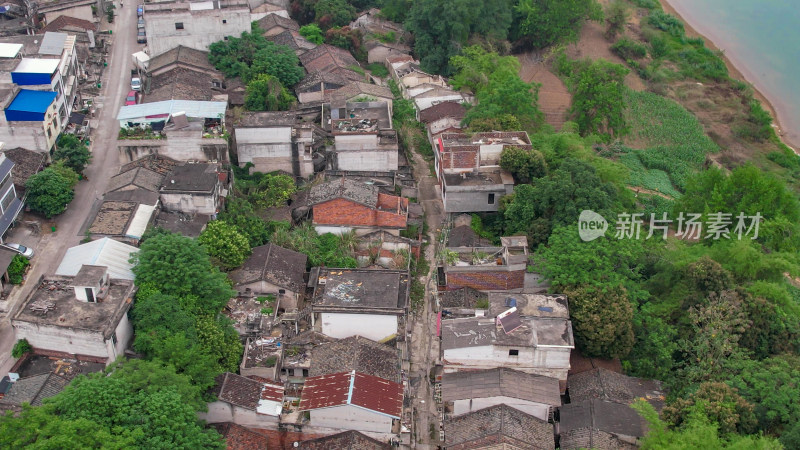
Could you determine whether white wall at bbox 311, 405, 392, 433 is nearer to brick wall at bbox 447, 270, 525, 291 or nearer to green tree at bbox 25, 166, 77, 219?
brick wall at bbox 447, 270, 525, 291

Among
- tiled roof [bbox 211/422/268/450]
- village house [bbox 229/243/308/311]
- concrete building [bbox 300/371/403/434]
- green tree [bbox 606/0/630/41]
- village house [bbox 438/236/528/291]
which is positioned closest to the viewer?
tiled roof [bbox 211/422/268/450]

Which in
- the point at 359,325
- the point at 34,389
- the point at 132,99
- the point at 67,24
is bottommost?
the point at 359,325

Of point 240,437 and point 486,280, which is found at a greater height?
point 486,280

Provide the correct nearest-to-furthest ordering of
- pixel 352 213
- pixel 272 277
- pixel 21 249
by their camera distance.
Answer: pixel 21 249, pixel 272 277, pixel 352 213

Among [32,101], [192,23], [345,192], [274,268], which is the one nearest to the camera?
[274,268]

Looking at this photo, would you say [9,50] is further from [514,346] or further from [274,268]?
Result: [514,346]

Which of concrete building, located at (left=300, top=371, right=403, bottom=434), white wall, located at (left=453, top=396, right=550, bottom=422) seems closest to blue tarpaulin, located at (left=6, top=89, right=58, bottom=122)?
concrete building, located at (left=300, top=371, right=403, bottom=434)

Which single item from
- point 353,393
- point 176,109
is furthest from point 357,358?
point 176,109
